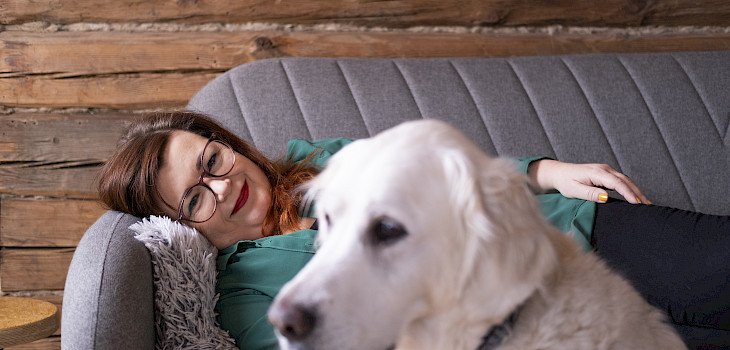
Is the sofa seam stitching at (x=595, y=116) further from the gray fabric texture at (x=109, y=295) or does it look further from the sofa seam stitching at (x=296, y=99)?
the gray fabric texture at (x=109, y=295)

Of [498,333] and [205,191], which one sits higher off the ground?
[205,191]

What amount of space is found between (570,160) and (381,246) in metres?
1.54

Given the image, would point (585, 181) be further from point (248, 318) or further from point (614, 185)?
point (248, 318)

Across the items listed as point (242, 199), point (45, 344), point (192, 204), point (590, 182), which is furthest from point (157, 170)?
point (45, 344)

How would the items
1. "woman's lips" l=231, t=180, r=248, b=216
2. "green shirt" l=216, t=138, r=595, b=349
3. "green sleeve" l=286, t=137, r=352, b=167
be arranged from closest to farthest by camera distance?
"green shirt" l=216, t=138, r=595, b=349, "woman's lips" l=231, t=180, r=248, b=216, "green sleeve" l=286, t=137, r=352, b=167

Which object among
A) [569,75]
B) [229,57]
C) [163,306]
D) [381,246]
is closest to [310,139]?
[229,57]

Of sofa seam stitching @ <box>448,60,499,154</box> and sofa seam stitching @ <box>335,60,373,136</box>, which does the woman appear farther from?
sofa seam stitching @ <box>448,60,499,154</box>

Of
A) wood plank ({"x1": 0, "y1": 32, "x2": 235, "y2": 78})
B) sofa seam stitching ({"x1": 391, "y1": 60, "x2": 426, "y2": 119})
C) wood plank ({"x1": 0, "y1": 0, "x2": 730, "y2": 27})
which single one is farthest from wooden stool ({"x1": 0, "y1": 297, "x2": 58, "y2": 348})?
sofa seam stitching ({"x1": 391, "y1": 60, "x2": 426, "y2": 119})

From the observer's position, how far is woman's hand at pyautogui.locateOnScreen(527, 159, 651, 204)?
169cm

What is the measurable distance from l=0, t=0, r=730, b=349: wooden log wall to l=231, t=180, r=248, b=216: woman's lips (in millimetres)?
949

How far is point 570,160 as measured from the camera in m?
2.18

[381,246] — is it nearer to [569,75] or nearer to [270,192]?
[270,192]

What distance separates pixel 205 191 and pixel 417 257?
1028 millimetres

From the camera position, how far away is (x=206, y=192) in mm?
1701
